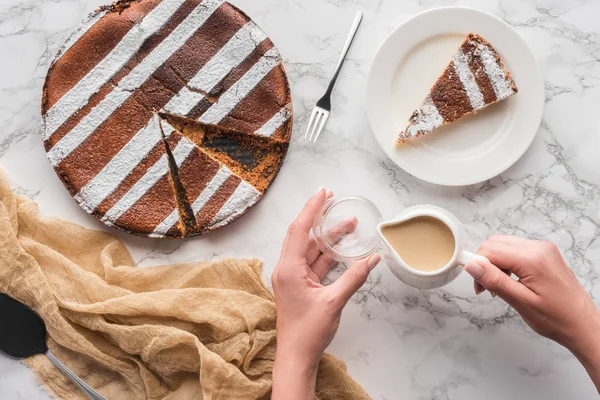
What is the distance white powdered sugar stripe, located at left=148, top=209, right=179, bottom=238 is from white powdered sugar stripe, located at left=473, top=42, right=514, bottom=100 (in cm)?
121

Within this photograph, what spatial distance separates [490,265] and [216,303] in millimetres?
949

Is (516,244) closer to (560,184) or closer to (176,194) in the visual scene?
(560,184)

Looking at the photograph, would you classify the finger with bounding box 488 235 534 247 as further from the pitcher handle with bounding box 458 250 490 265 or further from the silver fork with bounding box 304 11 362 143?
the silver fork with bounding box 304 11 362 143

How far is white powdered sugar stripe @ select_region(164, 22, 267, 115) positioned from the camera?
2.25 metres

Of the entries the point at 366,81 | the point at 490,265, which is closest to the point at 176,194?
the point at 366,81

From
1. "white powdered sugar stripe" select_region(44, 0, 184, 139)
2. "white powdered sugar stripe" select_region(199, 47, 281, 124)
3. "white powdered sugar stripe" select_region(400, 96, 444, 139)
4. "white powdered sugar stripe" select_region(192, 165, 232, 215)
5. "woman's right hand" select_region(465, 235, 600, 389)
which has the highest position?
"white powdered sugar stripe" select_region(44, 0, 184, 139)

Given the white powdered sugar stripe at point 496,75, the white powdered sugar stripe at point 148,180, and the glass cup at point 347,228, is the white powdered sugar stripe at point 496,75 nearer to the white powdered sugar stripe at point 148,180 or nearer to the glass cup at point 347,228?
the glass cup at point 347,228

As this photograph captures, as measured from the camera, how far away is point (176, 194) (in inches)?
89.7

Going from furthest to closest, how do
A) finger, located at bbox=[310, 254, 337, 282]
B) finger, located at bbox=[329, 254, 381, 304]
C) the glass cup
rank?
finger, located at bbox=[310, 254, 337, 282] → the glass cup → finger, located at bbox=[329, 254, 381, 304]

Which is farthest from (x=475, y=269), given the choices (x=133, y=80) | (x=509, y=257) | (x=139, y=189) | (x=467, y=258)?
(x=133, y=80)

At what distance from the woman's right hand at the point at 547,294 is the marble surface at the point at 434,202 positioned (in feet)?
0.95

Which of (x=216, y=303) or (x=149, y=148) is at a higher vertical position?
(x=149, y=148)

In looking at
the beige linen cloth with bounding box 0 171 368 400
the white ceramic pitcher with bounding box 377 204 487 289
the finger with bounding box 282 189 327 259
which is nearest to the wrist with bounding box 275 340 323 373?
the beige linen cloth with bounding box 0 171 368 400

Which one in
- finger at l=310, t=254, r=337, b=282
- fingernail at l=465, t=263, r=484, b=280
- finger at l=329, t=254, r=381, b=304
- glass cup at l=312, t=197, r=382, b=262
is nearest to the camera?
fingernail at l=465, t=263, r=484, b=280
